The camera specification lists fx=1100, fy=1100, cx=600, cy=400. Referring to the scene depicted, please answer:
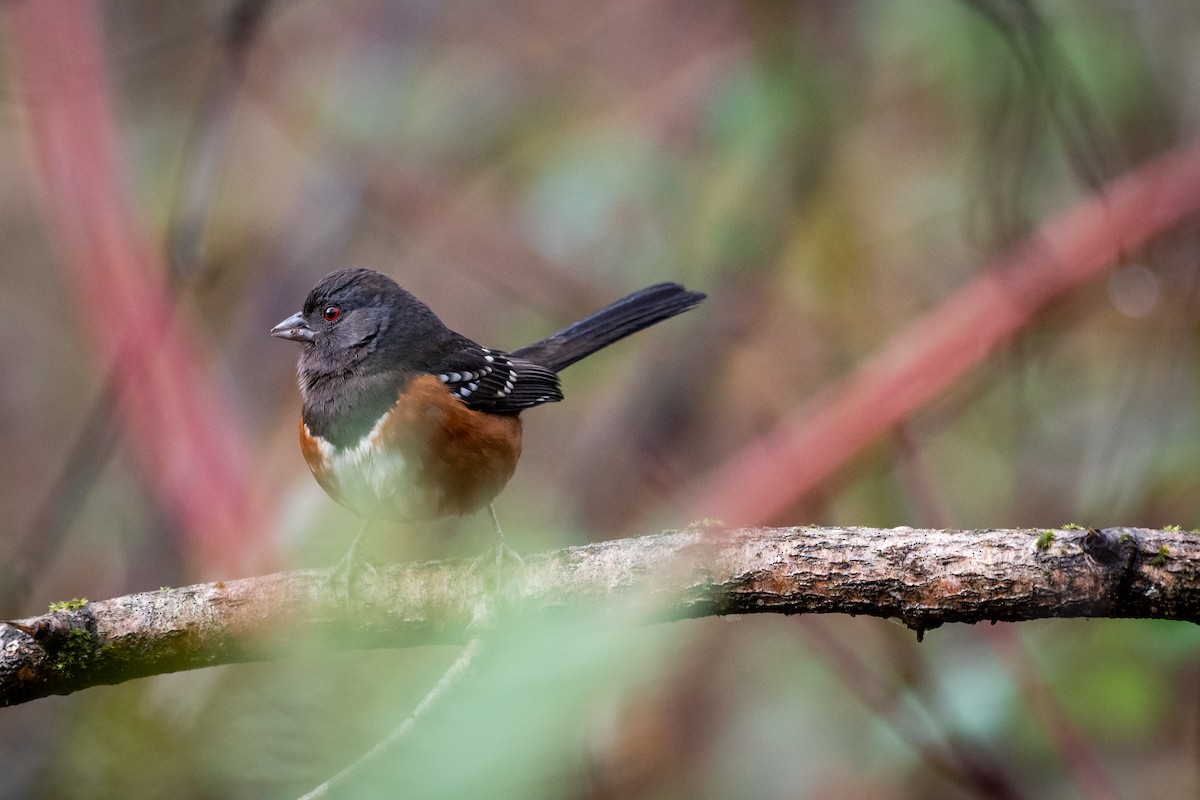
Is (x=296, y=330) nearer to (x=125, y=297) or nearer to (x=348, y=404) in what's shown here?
(x=348, y=404)

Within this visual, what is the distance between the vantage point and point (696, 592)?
1754 millimetres

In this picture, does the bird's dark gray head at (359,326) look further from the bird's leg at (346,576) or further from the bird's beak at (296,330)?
the bird's leg at (346,576)

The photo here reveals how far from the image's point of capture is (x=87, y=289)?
4.09 meters

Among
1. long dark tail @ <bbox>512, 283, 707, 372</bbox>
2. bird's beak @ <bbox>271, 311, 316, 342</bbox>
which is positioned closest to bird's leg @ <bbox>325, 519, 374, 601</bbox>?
bird's beak @ <bbox>271, 311, 316, 342</bbox>

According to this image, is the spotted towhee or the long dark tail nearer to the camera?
the spotted towhee

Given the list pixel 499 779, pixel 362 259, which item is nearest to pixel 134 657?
pixel 499 779

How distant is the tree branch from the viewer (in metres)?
1.67

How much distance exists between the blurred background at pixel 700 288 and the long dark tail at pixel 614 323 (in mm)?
444

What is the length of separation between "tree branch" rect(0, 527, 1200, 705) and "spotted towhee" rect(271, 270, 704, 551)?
0.35m

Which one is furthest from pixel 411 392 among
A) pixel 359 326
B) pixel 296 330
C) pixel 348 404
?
pixel 296 330

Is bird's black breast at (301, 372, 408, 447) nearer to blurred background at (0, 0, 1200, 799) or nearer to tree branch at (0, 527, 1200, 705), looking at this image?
blurred background at (0, 0, 1200, 799)

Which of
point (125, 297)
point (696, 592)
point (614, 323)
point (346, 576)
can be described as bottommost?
point (696, 592)

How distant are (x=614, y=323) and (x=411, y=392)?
91 cm

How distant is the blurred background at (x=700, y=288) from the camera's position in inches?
118
